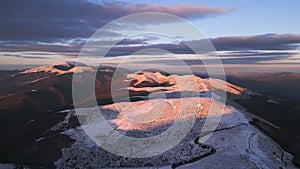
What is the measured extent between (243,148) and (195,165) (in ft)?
22.6

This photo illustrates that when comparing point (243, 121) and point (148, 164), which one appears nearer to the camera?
point (148, 164)

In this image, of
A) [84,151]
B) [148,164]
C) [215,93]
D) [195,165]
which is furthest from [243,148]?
[215,93]

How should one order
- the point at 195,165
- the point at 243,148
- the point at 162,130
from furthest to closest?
the point at 162,130
the point at 243,148
the point at 195,165

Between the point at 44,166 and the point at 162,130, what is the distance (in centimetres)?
1778

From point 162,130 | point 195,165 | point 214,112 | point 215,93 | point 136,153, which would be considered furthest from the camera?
point 215,93

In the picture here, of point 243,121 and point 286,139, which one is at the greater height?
point 243,121

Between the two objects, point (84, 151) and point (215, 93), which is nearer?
point (84, 151)

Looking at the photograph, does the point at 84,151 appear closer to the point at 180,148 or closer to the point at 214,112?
the point at 180,148

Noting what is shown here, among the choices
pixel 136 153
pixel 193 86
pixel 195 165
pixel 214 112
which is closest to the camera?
pixel 195 165

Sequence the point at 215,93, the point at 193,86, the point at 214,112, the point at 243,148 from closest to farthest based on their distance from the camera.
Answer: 1. the point at 243,148
2. the point at 214,112
3. the point at 215,93
4. the point at 193,86

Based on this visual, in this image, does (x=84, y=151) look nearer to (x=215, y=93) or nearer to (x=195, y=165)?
(x=195, y=165)

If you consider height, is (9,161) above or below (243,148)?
below

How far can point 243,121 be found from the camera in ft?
148

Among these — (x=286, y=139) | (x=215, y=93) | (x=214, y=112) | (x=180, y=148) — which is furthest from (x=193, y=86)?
(x=180, y=148)
